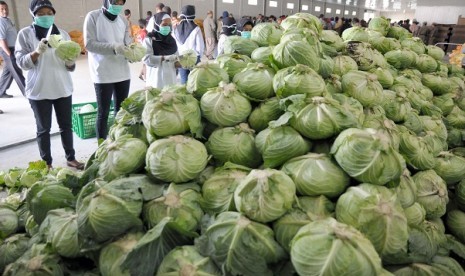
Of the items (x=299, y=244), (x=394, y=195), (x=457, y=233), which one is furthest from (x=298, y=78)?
(x=457, y=233)

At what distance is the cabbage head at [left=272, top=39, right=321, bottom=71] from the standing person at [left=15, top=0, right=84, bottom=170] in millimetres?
3252

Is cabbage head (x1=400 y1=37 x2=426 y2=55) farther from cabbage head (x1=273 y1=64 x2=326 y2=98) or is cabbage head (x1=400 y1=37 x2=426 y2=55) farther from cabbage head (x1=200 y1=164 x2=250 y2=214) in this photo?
cabbage head (x1=200 y1=164 x2=250 y2=214)

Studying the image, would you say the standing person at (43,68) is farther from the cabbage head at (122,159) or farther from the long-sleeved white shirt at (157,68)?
the cabbage head at (122,159)

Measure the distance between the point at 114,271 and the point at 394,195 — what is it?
1285 millimetres

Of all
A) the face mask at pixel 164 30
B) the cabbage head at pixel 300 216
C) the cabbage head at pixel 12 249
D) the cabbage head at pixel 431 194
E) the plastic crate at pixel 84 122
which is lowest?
the plastic crate at pixel 84 122

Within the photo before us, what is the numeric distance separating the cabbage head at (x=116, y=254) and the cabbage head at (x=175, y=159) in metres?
0.33

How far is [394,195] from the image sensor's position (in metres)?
1.60

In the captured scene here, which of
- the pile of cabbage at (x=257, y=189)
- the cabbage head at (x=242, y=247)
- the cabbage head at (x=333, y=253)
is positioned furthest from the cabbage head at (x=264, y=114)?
the cabbage head at (x=333, y=253)

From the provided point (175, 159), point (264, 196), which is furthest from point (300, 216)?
point (175, 159)

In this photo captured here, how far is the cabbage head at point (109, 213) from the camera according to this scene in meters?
1.54

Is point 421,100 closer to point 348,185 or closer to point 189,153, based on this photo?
point 348,185

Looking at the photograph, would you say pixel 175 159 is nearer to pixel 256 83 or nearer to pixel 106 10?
pixel 256 83

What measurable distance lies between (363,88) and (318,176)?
99 cm

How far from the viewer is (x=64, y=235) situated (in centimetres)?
165
